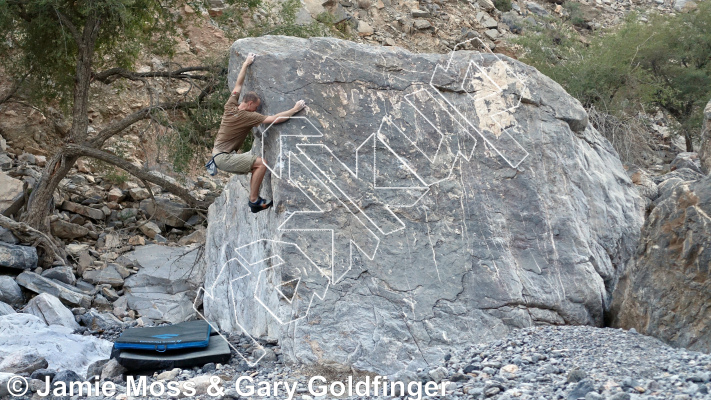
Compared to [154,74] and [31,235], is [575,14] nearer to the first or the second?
[154,74]

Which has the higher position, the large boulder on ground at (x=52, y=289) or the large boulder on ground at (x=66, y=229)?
the large boulder on ground at (x=52, y=289)

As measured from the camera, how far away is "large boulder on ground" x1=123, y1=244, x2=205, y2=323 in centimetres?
808

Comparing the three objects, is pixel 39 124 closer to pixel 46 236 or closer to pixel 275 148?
pixel 46 236

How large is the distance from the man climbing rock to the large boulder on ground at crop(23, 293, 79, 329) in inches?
109

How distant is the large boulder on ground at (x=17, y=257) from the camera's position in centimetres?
830

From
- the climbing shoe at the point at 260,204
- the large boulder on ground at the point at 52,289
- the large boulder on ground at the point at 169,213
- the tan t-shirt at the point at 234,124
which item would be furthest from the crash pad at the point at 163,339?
the large boulder on ground at the point at 169,213

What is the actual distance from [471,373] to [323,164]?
7.04ft

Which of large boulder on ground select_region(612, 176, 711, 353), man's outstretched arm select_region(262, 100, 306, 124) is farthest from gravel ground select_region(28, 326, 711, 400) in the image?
man's outstretched arm select_region(262, 100, 306, 124)

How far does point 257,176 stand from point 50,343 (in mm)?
2398

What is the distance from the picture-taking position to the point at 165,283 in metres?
8.92

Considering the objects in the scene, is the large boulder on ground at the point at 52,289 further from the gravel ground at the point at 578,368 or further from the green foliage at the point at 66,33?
the gravel ground at the point at 578,368

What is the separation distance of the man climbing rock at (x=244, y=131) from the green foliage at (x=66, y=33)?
3906 mm

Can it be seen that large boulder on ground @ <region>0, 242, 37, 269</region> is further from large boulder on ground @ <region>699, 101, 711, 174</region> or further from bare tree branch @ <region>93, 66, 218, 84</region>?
large boulder on ground @ <region>699, 101, 711, 174</region>

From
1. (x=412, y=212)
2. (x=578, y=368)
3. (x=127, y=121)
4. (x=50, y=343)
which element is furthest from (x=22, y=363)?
(x=127, y=121)
